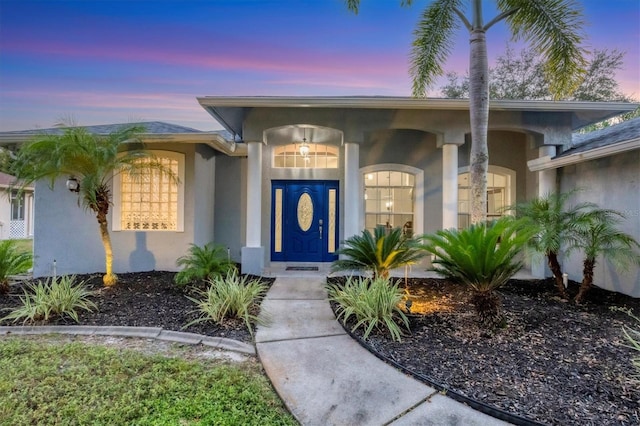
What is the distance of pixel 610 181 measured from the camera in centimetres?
591

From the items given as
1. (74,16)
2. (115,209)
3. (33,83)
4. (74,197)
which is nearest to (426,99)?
(115,209)

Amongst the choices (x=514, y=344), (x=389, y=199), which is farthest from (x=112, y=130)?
(x=514, y=344)

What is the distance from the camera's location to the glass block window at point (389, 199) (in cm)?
854

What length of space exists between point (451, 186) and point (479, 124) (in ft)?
6.33

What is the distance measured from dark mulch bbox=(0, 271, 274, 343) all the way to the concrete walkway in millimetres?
641

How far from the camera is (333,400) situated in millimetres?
2607

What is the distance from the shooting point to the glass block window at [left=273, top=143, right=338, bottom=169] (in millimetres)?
8516

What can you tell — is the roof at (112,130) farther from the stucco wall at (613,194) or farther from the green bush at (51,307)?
the stucco wall at (613,194)

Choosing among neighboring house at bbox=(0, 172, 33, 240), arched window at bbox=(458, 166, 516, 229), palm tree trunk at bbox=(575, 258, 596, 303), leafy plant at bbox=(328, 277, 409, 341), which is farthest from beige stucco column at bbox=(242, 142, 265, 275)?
neighboring house at bbox=(0, 172, 33, 240)

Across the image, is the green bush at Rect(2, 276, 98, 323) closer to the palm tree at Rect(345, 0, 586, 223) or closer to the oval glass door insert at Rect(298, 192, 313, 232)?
the oval glass door insert at Rect(298, 192, 313, 232)

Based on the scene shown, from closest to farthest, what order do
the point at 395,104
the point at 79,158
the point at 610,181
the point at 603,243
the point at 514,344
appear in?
the point at 514,344 < the point at 603,243 < the point at 79,158 < the point at 610,181 < the point at 395,104

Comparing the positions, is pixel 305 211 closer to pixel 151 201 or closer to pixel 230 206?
pixel 230 206

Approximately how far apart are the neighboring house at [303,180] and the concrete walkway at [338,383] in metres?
3.42

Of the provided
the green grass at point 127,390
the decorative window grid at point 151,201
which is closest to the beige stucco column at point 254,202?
the decorative window grid at point 151,201
